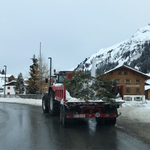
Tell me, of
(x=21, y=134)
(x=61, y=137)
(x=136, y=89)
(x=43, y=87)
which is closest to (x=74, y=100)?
→ (x=61, y=137)

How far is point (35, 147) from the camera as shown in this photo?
19.3ft

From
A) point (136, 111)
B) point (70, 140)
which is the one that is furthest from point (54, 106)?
→ point (136, 111)

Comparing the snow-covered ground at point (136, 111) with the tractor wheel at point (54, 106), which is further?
the tractor wheel at point (54, 106)

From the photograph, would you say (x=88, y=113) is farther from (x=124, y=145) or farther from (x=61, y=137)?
(x=124, y=145)

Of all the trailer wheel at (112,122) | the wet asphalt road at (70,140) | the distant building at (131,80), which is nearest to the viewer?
the wet asphalt road at (70,140)

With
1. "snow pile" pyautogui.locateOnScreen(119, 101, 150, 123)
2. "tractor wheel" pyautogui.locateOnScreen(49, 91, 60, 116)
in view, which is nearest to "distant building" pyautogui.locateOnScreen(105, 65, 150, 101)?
"snow pile" pyautogui.locateOnScreen(119, 101, 150, 123)

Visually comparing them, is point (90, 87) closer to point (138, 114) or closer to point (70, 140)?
point (70, 140)

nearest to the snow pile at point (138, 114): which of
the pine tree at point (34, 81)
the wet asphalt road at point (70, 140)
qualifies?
the wet asphalt road at point (70, 140)

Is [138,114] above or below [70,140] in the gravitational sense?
above

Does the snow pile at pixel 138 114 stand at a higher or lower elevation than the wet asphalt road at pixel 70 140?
higher

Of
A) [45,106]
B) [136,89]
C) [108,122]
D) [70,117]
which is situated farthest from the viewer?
[136,89]

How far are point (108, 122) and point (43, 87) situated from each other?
3249cm

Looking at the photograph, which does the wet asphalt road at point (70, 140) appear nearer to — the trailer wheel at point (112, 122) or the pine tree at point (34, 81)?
the trailer wheel at point (112, 122)

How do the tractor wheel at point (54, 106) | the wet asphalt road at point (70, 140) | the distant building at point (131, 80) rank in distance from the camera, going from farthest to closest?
the distant building at point (131, 80) → the tractor wheel at point (54, 106) → the wet asphalt road at point (70, 140)
